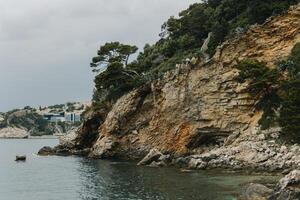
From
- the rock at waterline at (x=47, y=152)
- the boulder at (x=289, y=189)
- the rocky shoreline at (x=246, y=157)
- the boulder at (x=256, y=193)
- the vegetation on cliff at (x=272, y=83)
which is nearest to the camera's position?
the boulder at (x=289, y=189)

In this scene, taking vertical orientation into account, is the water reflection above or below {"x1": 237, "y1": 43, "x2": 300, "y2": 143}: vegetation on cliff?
below

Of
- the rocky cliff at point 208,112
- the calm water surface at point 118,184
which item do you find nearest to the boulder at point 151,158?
the rocky cliff at point 208,112

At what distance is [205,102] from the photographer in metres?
58.9

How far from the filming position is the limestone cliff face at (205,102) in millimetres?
56031

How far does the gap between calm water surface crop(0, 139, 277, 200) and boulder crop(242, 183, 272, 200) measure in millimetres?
1713

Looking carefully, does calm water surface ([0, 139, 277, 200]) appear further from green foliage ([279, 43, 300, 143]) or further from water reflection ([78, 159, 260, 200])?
green foliage ([279, 43, 300, 143])

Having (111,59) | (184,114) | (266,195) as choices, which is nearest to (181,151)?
(184,114)

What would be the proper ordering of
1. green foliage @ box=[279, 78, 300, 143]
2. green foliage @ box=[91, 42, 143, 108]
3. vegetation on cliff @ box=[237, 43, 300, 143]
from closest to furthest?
green foliage @ box=[279, 78, 300, 143]
vegetation on cliff @ box=[237, 43, 300, 143]
green foliage @ box=[91, 42, 143, 108]

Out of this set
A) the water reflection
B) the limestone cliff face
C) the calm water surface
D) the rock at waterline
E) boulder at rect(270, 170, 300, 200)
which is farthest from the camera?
the rock at waterline

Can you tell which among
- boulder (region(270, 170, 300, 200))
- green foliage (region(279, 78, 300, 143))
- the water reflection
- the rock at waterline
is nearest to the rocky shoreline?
green foliage (region(279, 78, 300, 143))

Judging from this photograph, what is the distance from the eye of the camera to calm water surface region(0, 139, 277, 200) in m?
37.1

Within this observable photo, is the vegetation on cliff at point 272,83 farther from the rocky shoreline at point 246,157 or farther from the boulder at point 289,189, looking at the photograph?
the boulder at point 289,189

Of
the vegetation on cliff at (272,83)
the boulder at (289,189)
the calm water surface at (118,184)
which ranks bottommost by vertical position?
the calm water surface at (118,184)

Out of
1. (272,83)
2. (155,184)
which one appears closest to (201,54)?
(272,83)
